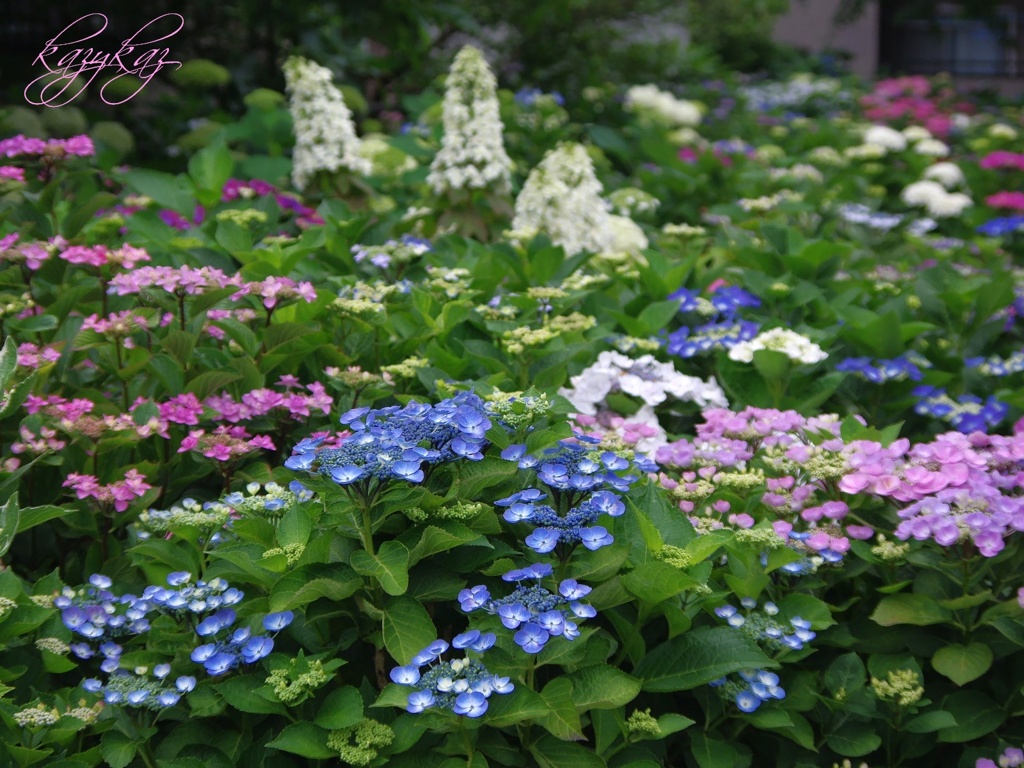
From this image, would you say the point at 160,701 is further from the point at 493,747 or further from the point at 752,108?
Answer: the point at 752,108

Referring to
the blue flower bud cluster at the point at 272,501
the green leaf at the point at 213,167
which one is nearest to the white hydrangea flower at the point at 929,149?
the green leaf at the point at 213,167

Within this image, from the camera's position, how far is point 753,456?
2334 mm

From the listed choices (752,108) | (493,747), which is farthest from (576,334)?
(752,108)

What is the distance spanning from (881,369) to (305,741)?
2.00 metres

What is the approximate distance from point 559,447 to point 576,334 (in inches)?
38.8

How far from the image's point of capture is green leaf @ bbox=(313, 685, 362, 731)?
1579 millimetres

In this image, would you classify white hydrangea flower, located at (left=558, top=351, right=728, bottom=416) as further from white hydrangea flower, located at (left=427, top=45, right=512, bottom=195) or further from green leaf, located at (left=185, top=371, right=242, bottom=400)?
white hydrangea flower, located at (left=427, top=45, right=512, bottom=195)

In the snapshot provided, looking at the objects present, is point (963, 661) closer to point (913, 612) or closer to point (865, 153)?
point (913, 612)

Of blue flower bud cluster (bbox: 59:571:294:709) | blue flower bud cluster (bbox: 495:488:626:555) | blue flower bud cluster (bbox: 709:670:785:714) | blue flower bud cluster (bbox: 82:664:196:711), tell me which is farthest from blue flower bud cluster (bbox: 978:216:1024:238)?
blue flower bud cluster (bbox: 82:664:196:711)

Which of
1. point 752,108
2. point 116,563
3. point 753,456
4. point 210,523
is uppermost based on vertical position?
point 210,523

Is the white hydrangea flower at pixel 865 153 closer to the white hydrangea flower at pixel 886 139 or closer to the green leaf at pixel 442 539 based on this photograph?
the white hydrangea flower at pixel 886 139

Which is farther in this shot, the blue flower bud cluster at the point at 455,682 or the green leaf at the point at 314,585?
the green leaf at the point at 314,585

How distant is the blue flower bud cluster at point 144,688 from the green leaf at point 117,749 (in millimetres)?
53

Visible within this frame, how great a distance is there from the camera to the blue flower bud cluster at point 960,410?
9.33 feet
